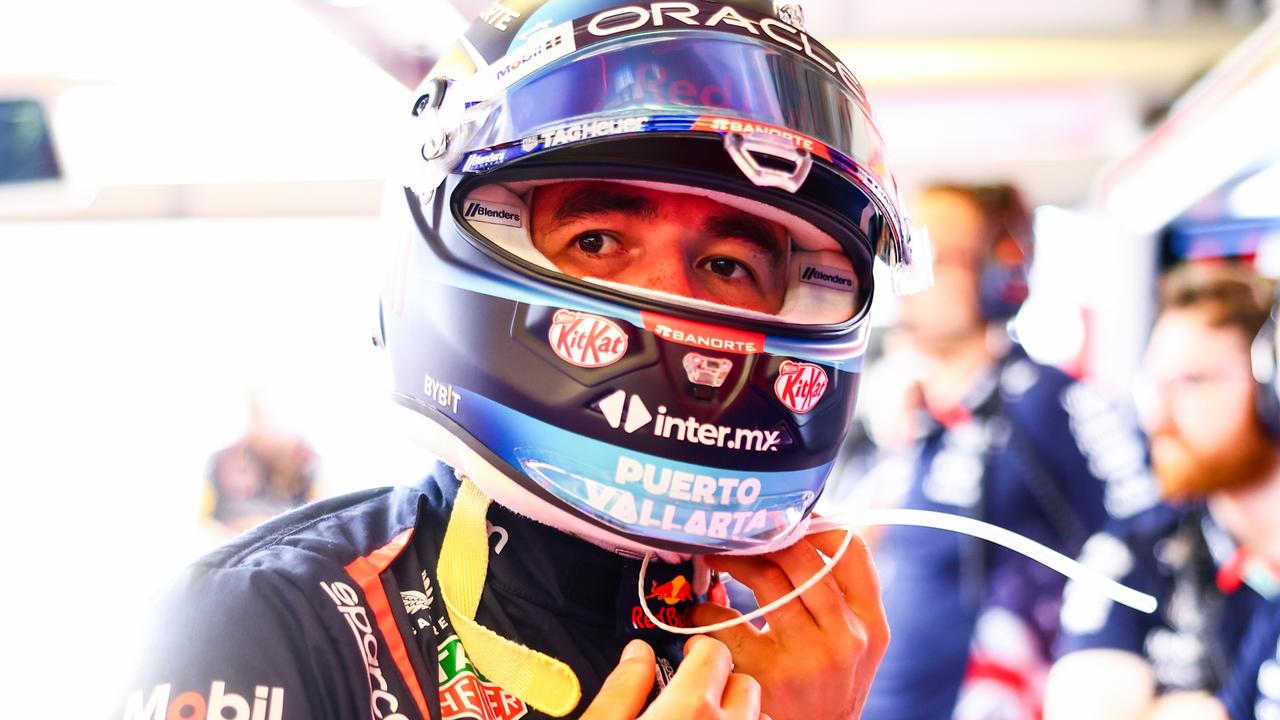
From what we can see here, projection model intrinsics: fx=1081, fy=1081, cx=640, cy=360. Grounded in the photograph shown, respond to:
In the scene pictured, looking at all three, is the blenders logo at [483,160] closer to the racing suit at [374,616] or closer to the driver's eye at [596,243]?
the driver's eye at [596,243]

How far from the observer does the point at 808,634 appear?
3.45 ft

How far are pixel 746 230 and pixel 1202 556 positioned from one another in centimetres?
207

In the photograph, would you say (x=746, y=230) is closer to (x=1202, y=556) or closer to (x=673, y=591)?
(x=673, y=591)

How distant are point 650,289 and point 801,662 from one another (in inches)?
15.1

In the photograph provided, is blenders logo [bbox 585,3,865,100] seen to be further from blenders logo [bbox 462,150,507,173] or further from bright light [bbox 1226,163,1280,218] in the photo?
bright light [bbox 1226,163,1280,218]

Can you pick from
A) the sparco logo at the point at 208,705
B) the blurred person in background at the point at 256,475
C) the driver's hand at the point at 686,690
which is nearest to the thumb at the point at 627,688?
the driver's hand at the point at 686,690

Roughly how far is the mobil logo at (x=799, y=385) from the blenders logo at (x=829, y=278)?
Answer: 18 cm

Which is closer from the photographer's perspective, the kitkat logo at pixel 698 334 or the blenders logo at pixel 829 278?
the kitkat logo at pixel 698 334

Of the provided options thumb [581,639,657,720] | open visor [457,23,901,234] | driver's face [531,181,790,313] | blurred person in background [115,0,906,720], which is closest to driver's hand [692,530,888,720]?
blurred person in background [115,0,906,720]

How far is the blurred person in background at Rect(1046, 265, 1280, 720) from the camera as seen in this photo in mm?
2516

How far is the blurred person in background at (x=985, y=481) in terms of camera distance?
9.26ft

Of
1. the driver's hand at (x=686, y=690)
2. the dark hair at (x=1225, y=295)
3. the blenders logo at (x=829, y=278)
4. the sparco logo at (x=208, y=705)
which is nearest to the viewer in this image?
the sparco logo at (x=208, y=705)

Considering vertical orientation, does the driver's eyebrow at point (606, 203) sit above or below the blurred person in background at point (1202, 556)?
above

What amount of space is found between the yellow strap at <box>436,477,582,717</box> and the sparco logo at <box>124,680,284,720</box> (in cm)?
17
